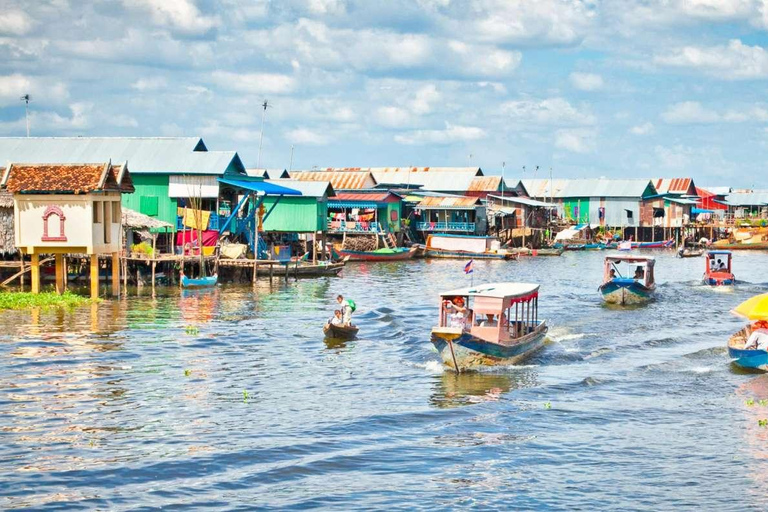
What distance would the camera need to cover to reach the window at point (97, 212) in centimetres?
3688

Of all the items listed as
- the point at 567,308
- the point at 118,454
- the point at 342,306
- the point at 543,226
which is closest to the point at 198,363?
the point at 342,306

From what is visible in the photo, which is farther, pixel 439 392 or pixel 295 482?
pixel 439 392

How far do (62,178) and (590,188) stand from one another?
70.1 m

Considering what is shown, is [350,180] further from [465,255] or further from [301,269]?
[301,269]

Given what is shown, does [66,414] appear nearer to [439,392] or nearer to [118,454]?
[118,454]

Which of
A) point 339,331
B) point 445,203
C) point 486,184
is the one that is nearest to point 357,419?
point 339,331

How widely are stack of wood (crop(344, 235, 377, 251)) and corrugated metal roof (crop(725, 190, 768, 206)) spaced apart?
5794 cm

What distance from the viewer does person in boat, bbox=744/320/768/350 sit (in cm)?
2531

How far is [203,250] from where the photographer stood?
4825 cm

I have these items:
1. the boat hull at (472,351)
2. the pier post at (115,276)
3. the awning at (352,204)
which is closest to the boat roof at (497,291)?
the boat hull at (472,351)

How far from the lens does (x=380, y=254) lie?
227ft

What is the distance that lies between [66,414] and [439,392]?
26.7ft

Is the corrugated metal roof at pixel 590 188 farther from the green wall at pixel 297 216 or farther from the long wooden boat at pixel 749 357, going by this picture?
the long wooden boat at pixel 749 357

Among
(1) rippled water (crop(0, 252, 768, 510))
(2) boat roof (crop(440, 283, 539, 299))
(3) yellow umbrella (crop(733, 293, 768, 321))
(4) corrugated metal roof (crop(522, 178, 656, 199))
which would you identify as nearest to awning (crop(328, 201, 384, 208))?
(4) corrugated metal roof (crop(522, 178, 656, 199))
